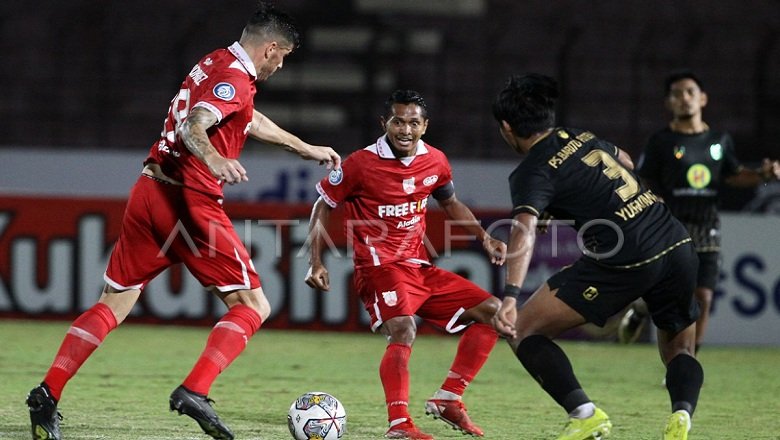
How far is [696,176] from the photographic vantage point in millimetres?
9352

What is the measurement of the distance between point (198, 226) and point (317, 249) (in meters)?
1.04

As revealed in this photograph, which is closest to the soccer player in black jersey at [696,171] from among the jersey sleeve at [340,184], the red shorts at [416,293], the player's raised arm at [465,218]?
the player's raised arm at [465,218]

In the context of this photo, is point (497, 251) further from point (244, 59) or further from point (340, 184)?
point (244, 59)

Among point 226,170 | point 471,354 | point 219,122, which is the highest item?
point 219,122

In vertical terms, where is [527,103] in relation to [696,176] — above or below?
above

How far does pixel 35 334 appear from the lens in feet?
37.7

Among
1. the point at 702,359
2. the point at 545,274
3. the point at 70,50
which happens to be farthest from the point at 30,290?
the point at 702,359

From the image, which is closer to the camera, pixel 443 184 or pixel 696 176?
pixel 443 184

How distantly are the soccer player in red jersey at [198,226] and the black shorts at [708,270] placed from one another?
13.4ft

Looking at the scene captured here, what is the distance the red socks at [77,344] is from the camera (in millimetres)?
5883

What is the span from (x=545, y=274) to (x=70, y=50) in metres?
6.68

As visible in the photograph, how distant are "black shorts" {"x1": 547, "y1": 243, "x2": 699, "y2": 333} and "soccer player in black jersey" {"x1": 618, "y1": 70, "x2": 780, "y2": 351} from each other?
134 inches

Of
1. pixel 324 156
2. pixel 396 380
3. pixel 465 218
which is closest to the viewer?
pixel 324 156

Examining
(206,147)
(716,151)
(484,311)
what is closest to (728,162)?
(716,151)
